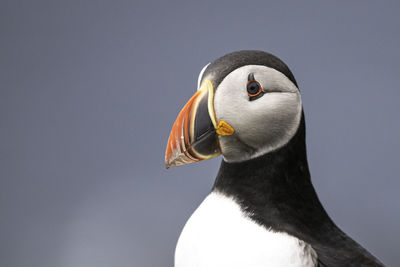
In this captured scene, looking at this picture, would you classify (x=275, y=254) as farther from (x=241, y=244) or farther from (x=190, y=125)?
(x=190, y=125)

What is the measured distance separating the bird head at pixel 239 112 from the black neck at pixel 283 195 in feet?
0.12

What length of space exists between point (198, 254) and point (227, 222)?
0.12 metres

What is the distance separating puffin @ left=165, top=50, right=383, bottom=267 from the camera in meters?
1.35

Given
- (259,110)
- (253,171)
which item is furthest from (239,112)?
(253,171)

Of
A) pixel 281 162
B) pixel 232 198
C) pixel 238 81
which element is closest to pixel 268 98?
pixel 238 81

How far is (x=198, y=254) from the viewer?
1.42 meters

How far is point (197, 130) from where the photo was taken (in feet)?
4.53

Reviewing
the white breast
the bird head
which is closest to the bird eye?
the bird head

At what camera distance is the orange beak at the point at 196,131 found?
137cm

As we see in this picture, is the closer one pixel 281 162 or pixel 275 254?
pixel 275 254

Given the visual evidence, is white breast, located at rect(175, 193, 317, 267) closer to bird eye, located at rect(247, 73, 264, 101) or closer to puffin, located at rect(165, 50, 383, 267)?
puffin, located at rect(165, 50, 383, 267)

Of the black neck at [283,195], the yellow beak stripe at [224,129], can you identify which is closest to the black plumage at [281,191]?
the black neck at [283,195]

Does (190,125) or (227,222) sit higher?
(190,125)

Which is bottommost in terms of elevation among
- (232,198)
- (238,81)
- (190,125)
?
(232,198)
